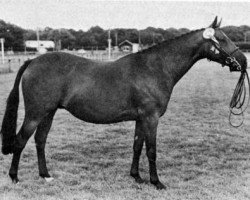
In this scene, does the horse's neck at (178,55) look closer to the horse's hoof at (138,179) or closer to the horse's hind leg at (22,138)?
the horse's hoof at (138,179)

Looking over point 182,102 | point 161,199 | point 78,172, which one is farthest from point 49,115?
point 182,102

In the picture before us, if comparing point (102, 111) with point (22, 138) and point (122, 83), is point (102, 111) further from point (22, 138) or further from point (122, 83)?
point (22, 138)

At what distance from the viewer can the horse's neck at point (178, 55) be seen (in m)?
5.31

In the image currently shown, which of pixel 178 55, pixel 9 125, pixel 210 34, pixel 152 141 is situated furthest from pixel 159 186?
pixel 9 125

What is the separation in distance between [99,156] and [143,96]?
7.26ft

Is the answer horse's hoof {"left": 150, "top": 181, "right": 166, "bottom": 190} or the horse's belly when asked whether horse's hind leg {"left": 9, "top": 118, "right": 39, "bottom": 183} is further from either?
horse's hoof {"left": 150, "top": 181, "right": 166, "bottom": 190}

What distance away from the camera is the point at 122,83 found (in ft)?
17.2

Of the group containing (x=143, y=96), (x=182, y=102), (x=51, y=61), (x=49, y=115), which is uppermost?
(x=51, y=61)

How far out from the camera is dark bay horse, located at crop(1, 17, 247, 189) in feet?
16.9

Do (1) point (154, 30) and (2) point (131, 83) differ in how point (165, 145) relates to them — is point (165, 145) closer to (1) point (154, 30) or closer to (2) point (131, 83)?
(2) point (131, 83)

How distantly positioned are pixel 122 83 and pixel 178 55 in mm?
987

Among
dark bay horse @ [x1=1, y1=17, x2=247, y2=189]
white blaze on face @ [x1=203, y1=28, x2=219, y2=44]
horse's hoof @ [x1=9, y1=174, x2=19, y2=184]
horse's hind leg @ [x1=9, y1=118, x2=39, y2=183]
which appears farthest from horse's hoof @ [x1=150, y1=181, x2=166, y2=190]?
white blaze on face @ [x1=203, y1=28, x2=219, y2=44]

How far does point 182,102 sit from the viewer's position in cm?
1352

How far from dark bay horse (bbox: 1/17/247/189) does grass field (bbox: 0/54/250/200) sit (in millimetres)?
449
